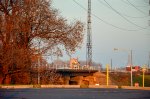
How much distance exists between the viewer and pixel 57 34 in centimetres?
5722

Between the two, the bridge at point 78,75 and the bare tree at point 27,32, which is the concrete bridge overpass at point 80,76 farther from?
the bare tree at point 27,32

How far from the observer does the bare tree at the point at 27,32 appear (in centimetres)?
5344

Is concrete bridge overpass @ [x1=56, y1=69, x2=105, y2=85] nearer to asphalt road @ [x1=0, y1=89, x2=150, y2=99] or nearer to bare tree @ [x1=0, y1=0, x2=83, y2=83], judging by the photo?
bare tree @ [x1=0, y1=0, x2=83, y2=83]

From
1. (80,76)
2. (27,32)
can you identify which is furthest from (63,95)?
(80,76)

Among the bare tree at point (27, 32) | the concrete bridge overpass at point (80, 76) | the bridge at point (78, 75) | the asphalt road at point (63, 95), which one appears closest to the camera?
the asphalt road at point (63, 95)

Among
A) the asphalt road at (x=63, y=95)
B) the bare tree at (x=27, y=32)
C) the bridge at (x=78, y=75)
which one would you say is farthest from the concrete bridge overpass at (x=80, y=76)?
the asphalt road at (x=63, y=95)

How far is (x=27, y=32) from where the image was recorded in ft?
181

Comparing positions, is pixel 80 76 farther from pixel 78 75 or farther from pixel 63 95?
pixel 63 95

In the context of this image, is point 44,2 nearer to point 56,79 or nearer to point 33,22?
point 33,22

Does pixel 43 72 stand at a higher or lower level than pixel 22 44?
lower

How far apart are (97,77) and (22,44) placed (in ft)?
116

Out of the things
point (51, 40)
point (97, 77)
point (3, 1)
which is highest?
point (3, 1)

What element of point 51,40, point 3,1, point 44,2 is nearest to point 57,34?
point 51,40

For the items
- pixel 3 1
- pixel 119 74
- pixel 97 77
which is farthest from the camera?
pixel 119 74
